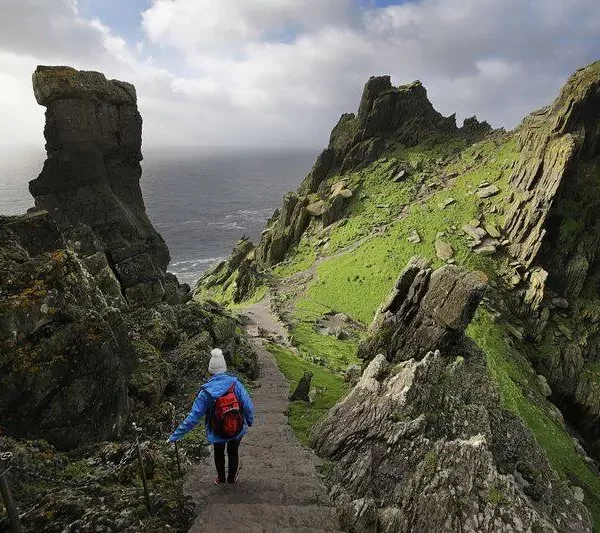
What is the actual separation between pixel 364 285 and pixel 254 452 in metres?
50.1

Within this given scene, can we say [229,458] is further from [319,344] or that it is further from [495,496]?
[319,344]

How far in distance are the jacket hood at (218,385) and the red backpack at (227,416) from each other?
91 mm

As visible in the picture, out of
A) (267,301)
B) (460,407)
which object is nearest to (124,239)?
(460,407)

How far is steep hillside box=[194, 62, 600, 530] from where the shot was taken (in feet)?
156

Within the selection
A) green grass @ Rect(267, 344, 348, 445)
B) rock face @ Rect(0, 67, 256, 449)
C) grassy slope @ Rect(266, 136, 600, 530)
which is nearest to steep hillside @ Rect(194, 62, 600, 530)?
Answer: grassy slope @ Rect(266, 136, 600, 530)

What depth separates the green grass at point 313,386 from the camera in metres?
20.2

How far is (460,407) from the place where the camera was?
706 inches

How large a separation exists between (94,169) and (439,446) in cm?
3085

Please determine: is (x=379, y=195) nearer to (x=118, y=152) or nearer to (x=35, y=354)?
(x=118, y=152)

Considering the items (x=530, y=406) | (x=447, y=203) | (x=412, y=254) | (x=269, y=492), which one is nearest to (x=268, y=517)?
(x=269, y=492)

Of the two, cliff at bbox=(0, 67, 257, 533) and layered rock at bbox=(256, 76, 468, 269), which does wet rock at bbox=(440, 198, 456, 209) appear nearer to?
layered rock at bbox=(256, 76, 468, 269)

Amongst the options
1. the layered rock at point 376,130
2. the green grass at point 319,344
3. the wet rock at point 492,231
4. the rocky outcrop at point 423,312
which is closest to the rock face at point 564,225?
the wet rock at point 492,231

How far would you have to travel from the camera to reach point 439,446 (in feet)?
43.0

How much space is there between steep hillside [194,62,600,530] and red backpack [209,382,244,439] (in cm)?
2771
